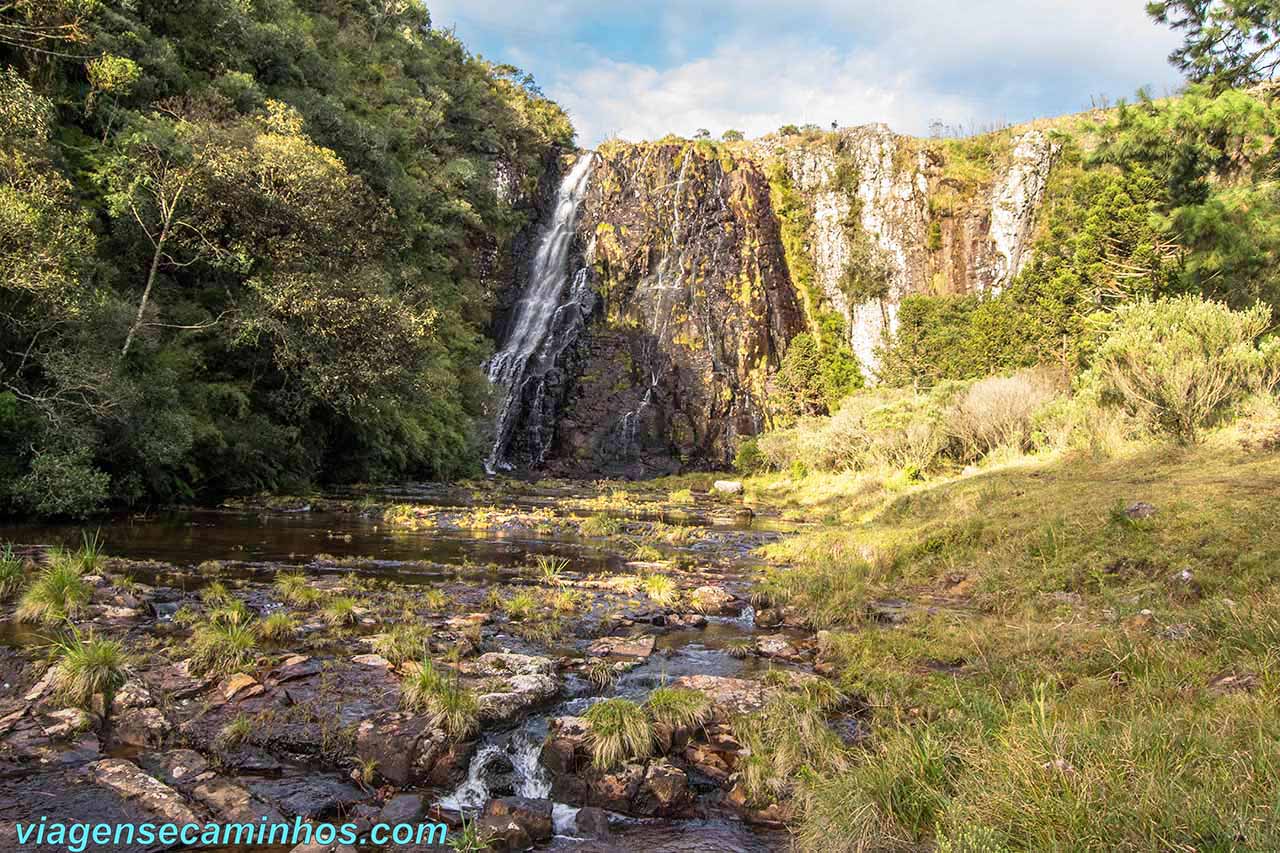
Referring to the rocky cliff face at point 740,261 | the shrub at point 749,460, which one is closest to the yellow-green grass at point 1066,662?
the shrub at point 749,460

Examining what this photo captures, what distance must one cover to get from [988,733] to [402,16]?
245ft

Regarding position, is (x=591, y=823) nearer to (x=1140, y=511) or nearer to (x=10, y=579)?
(x=10, y=579)

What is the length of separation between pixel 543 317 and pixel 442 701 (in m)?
51.5

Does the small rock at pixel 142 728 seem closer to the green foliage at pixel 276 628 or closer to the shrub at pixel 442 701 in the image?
the shrub at pixel 442 701

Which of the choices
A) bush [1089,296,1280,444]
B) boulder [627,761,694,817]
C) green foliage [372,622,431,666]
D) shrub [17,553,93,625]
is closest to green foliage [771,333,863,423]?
bush [1089,296,1280,444]

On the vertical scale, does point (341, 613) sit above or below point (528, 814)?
above

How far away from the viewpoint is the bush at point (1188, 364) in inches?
691

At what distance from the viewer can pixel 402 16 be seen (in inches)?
2552

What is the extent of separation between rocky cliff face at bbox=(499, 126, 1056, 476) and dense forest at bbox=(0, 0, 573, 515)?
18312mm

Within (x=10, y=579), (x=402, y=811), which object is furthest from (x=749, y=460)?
(x=402, y=811)

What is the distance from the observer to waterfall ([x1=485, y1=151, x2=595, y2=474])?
50.4 m

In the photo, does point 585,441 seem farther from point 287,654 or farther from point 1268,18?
point 287,654

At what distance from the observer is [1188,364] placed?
57.9 feet

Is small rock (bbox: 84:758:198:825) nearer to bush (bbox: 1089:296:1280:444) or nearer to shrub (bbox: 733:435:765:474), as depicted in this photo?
bush (bbox: 1089:296:1280:444)
